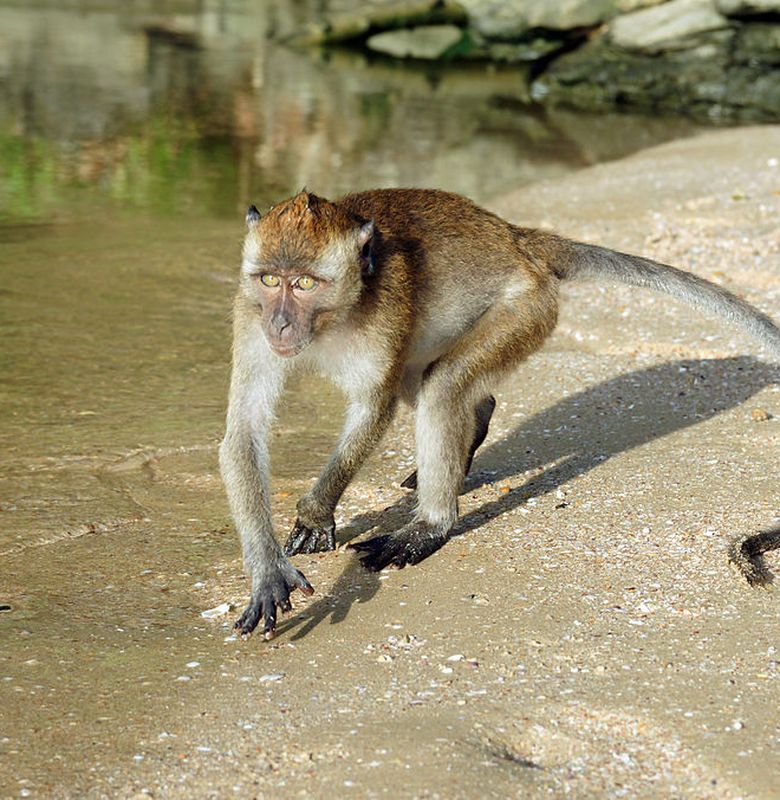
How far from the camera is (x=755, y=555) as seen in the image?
5621mm

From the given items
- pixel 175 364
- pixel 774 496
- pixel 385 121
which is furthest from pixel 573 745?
pixel 385 121

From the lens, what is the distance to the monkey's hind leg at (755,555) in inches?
214

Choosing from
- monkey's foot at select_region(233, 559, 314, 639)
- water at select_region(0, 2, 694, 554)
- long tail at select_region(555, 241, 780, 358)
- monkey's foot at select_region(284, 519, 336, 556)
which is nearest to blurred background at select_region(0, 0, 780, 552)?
water at select_region(0, 2, 694, 554)

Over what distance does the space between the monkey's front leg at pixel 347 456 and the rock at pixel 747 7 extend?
14.6m

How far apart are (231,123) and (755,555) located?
1206 centimetres

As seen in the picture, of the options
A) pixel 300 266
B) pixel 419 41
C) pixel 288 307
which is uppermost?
pixel 300 266

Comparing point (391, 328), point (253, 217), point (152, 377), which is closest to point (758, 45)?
point (152, 377)

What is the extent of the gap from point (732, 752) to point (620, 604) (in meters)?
1.11

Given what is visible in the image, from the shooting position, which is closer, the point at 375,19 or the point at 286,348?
the point at 286,348

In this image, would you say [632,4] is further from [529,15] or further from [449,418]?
[449,418]

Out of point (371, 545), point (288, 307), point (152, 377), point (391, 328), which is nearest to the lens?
point (288, 307)

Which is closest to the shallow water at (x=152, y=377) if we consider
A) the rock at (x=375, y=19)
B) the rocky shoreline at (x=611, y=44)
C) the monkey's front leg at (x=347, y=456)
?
the monkey's front leg at (x=347, y=456)

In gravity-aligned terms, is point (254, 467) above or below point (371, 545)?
above

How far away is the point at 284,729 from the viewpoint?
4.45 m
